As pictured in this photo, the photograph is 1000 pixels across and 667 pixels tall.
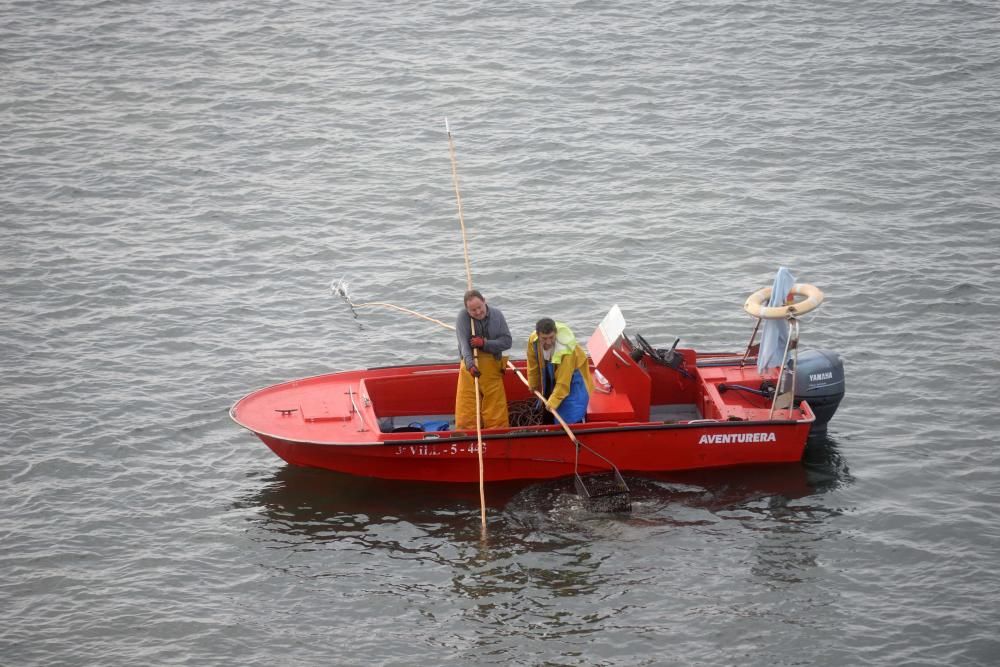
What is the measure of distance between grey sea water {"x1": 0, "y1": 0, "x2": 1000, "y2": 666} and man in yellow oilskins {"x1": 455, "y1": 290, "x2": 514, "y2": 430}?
0.95 meters

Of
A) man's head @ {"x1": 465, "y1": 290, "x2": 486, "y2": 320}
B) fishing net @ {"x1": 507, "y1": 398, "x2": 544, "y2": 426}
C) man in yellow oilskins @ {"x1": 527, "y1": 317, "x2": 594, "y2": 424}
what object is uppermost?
man's head @ {"x1": 465, "y1": 290, "x2": 486, "y2": 320}

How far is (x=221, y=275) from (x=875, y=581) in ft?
37.5

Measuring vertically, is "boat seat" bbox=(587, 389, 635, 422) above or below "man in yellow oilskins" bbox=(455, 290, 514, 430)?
below

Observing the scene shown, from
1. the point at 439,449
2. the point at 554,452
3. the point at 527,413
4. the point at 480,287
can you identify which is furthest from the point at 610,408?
the point at 480,287

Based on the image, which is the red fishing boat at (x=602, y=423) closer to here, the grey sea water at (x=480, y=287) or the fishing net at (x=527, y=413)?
the fishing net at (x=527, y=413)

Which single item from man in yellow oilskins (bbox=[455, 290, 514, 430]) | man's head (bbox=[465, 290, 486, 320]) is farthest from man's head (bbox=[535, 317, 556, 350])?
man's head (bbox=[465, 290, 486, 320])

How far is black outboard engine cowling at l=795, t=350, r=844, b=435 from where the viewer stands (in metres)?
13.6

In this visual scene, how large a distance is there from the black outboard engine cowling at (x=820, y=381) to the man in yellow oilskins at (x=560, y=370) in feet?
8.05

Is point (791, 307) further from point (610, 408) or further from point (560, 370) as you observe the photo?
point (560, 370)

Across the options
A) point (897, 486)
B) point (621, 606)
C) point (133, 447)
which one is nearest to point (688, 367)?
point (897, 486)

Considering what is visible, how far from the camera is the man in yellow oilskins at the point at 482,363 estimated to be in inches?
507

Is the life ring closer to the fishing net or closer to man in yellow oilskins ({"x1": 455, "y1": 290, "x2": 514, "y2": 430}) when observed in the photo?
the fishing net

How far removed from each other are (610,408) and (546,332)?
4.21 feet

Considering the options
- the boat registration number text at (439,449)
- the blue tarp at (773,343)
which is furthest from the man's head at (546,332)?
the blue tarp at (773,343)
